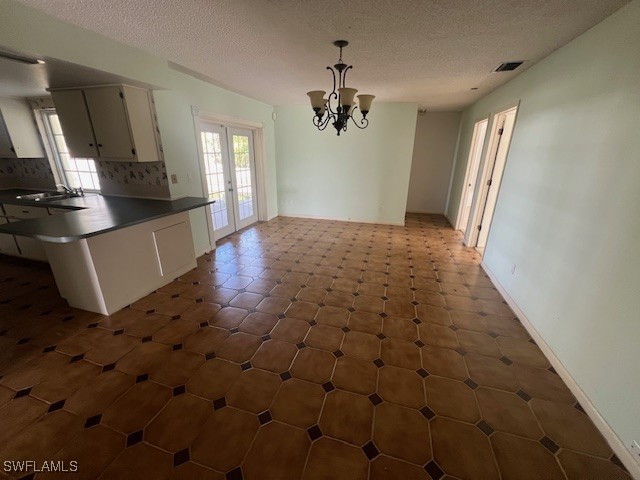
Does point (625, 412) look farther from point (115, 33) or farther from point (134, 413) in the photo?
point (115, 33)

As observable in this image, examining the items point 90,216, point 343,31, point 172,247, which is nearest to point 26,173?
point 90,216

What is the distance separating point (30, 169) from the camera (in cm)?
417

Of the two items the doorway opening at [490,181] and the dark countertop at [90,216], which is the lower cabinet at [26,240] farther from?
the doorway opening at [490,181]

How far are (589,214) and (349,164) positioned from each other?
4.34 metres

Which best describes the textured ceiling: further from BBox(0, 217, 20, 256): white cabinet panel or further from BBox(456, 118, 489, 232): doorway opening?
BBox(456, 118, 489, 232): doorway opening

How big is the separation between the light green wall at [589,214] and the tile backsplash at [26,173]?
264 inches

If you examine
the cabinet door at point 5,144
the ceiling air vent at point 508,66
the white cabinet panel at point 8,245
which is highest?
the ceiling air vent at point 508,66

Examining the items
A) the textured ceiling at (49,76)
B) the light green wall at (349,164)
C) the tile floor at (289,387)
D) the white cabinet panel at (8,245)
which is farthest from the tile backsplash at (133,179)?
the light green wall at (349,164)

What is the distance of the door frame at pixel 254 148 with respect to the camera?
12.3 ft

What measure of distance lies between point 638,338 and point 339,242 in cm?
365

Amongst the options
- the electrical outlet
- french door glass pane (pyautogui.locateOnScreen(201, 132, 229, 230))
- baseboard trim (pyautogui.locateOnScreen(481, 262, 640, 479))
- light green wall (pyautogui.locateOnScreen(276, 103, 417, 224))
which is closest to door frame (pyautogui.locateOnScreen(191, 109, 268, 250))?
french door glass pane (pyautogui.locateOnScreen(201, 132, 229, 230))

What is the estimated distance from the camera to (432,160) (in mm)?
6617

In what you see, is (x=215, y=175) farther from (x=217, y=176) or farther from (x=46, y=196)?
(x=46, y=196)

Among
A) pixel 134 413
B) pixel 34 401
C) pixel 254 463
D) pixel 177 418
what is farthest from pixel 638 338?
pixel 34 401
